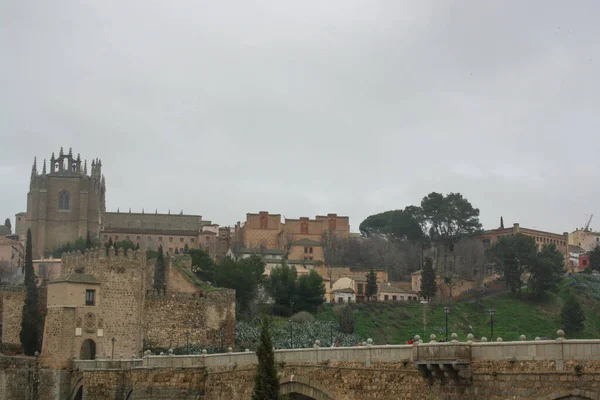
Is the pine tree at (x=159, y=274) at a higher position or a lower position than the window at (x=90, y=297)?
higher

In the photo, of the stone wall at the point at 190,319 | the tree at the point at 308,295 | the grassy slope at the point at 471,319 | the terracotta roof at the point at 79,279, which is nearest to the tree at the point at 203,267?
the tree at the point at 308,295

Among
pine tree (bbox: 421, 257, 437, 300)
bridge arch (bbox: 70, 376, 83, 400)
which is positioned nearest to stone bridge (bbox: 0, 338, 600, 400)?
bridge arch (bbox: 70, 376, 83, 400)

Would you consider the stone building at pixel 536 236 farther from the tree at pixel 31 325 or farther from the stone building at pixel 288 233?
the tree at pixel 31 325

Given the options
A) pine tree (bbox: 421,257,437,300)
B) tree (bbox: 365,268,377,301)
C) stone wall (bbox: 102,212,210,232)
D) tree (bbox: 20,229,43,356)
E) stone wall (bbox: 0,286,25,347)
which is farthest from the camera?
stone wall (bbox: 102,212,210,232)

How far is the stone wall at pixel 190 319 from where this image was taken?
49531 millimetres

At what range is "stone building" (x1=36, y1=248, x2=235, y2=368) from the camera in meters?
45.6

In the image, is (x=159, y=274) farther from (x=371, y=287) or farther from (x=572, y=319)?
(x=371, y=287)

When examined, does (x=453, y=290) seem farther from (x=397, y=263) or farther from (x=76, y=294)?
(x=76, y=294)

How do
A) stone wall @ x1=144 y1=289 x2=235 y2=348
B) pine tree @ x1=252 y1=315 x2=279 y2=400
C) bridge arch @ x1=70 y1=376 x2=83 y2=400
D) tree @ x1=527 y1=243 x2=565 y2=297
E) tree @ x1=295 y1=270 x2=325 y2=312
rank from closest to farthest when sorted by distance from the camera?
pine tree @ x1=252 y1=315 x2=279 y2=400 < bridge arch @ x1=70 y1=376 x2=83 y2=400 < stone wall @ x1=144 y1=289 x2=235 y2=348 < tree @ x1=295 y1=270 x2=325 y2=312 < tree @ x1=527 y1=243 x2=565 y2=297

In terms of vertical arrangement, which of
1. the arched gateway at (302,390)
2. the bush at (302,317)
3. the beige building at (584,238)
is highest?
the beige building at (584,238)

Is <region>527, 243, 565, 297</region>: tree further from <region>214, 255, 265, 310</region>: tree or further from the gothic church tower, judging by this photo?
the gothic church tower

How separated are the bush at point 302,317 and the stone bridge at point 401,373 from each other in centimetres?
2595

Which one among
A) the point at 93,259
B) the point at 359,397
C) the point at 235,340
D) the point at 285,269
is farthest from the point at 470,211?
the point at 359,397

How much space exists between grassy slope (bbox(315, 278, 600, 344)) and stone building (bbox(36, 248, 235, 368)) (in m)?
14.9
